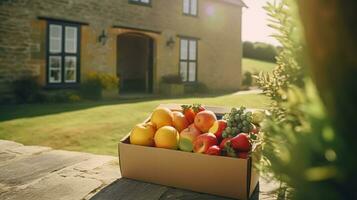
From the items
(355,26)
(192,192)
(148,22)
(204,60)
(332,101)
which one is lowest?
(192,192)

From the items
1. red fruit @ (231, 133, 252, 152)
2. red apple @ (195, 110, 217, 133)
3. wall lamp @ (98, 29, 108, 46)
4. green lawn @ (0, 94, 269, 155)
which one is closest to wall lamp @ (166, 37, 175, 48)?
wall lamp @ (98, 29, 108, 46)

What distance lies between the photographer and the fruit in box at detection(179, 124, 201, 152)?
251cm

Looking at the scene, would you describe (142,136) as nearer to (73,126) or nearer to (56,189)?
(56,189)

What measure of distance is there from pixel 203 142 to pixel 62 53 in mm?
10626

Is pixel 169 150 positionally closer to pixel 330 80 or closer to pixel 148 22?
pixel 330 80

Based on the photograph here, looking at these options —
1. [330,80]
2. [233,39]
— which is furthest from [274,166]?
[233,39]

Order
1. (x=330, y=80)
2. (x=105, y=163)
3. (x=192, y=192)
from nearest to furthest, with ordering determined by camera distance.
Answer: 1. (x=330, y=80)
2. (x=192, y=192)
3. (x=105, y=163)

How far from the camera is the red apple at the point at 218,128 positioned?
8.94 ft

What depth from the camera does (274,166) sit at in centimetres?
93

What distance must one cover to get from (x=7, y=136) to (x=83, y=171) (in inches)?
127

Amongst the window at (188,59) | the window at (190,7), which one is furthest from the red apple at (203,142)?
the window at (190,7)

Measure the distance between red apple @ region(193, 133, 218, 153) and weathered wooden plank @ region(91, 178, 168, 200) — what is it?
15.1 inches

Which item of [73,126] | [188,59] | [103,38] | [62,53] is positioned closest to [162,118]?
[73,126]

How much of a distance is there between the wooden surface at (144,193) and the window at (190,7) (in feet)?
50.9
